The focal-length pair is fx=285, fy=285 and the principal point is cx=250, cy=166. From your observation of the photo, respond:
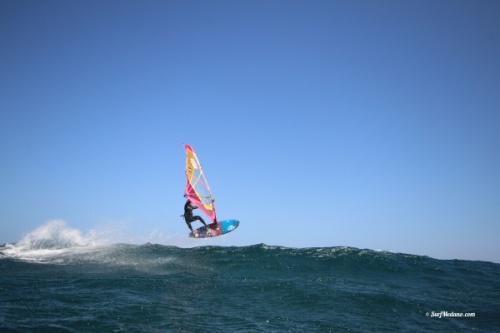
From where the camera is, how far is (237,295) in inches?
418

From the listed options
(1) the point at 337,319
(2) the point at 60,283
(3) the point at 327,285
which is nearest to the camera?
(1) the point at 337,319

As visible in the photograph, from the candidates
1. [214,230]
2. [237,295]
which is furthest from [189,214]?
[237,295]

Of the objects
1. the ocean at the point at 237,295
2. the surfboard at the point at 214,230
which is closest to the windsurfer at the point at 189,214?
the surfboard at the point at 214,230

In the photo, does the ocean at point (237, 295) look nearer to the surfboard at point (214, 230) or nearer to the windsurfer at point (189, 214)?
the surfboard at point (214, 230)

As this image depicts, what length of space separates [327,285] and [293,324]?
500 cm

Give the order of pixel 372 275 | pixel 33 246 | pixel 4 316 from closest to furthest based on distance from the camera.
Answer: pixel 4 316
pixel 372 275
pixel 33 246

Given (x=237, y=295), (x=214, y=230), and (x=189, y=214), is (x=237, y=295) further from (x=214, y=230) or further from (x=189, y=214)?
(x=214, y=230)

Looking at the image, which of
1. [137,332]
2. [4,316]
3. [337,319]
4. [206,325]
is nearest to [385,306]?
[337,319]

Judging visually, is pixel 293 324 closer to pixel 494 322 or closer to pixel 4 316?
pixel 494 322

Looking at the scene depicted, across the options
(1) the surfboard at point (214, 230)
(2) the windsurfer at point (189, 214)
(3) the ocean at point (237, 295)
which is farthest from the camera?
(1) the surfboard at point (214, 230)

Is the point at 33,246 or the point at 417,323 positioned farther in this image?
the point at 33,246

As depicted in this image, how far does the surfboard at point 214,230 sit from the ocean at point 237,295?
157cm

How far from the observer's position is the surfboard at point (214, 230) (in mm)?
19250

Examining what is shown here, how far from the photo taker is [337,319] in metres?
8.58
